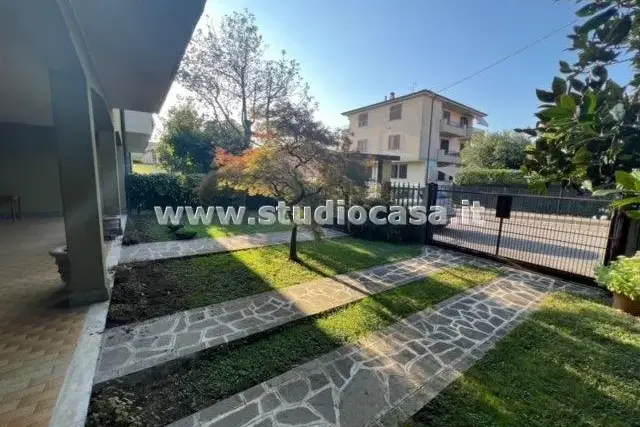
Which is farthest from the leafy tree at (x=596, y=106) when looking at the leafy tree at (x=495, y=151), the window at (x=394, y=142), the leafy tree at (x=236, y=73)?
the window at (x=394, y=142)

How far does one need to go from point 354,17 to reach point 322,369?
31.9 feet

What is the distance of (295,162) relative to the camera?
6.36 m

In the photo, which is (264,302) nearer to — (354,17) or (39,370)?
(39,370)

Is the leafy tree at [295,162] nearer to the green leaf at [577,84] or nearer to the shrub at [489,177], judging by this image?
the green leaf at [577,84]

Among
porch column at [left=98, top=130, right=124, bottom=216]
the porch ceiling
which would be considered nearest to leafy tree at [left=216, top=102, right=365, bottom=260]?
the porch ceiling

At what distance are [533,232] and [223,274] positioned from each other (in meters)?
7.91

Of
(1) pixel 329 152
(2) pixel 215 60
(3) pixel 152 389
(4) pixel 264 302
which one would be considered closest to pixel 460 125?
(2) pixel 215 60

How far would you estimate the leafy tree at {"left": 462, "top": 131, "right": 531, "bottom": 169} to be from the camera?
2315 cm

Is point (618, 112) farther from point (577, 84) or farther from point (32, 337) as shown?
point (32, 337)

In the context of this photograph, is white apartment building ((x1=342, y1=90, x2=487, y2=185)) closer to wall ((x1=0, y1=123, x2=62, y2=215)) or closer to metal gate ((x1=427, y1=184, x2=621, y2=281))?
metal gate ((x1=427, y1=184, x2=621, y2=281))

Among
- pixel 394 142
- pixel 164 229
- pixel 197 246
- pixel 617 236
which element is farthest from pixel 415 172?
pixel 197 246

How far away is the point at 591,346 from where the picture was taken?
12.4 ft

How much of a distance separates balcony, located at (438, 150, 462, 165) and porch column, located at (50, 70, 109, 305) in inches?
1127

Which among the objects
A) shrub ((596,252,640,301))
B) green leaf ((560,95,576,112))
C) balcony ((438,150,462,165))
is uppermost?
balcony ((438,150,462,165))
